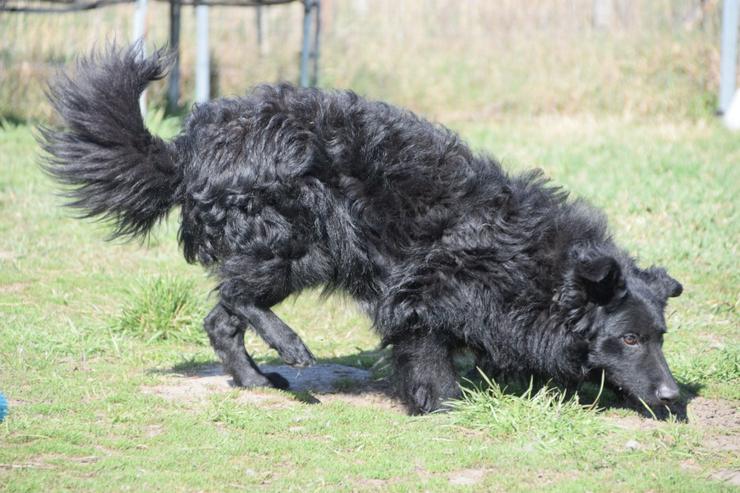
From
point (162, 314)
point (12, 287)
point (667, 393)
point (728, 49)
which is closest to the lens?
point (667, 393)

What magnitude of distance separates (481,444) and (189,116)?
262 centimetres

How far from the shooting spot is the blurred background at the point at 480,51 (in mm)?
13625

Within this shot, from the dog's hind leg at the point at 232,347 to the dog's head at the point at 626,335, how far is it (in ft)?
6.56

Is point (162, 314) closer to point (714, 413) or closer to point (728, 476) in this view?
point (714, 413)

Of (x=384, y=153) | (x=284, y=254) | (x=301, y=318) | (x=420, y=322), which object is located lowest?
(x=301, y=318)

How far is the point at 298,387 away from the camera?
602 cm

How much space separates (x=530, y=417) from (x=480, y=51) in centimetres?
1077

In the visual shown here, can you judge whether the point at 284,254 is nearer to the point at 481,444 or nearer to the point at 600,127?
the point at 481,444

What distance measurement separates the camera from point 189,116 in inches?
225

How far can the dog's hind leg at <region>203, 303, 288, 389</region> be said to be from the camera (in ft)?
18.9

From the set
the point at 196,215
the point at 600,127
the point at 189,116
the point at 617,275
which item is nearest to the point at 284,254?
the point at 196,215

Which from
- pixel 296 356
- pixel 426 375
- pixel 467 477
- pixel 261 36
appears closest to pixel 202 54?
pixel 261 36

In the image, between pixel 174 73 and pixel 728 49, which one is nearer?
→ pixel 174 73

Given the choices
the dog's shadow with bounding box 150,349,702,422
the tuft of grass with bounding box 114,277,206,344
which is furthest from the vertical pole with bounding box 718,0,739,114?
the tuft of grass with bounding box 114,277,206,344
